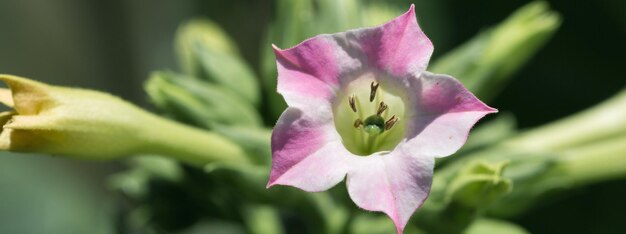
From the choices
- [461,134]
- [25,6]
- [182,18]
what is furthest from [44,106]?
[25,6]

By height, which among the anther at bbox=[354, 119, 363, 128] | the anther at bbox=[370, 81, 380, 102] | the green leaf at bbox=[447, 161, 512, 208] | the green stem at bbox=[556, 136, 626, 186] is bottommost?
the green stem at bbox=[556, 136, 626, 186]

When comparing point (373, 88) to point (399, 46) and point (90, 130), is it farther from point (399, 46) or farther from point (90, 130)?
point (90, 130)

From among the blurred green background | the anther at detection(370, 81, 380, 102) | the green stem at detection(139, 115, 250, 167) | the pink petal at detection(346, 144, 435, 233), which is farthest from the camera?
the blurred green background

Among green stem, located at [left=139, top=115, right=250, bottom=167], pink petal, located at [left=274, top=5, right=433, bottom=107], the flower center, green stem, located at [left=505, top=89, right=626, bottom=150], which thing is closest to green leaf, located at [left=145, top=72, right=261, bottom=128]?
green stem, located at [left=139, top=115, right=250, bottom=167]

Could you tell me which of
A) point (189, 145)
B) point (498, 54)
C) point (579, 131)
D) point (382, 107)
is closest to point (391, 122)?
point (382, 107)

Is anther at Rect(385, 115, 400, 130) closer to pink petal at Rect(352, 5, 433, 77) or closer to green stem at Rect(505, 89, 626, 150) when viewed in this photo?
pink petal at Rect(352, 5, 433, 77)

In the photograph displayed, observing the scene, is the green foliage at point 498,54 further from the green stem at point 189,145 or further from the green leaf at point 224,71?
the green stem at point 189,145

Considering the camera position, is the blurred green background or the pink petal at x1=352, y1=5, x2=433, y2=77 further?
the blurred green background
